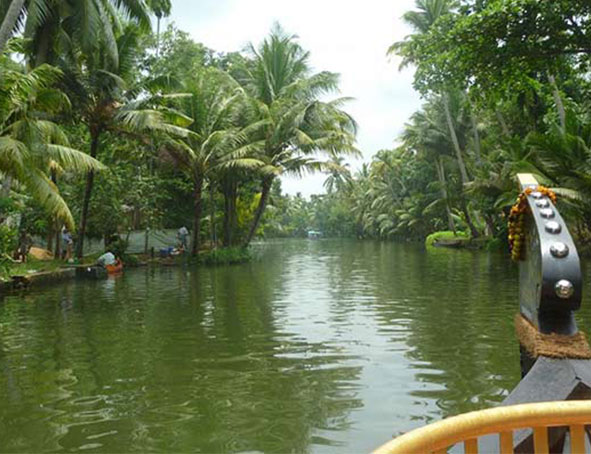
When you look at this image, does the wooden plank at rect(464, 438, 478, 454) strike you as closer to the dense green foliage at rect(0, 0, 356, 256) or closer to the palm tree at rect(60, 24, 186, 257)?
the dense green foliage at rect(0, 0, 356, 256)

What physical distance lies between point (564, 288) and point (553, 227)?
1.27 ft

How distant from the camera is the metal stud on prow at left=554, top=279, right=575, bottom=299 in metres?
2.67

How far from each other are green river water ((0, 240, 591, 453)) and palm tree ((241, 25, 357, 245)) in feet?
34.1

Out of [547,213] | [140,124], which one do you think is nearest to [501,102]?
[140,124]

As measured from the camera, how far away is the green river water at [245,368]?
3602 millimetres

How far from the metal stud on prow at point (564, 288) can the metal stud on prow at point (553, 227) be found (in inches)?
12.9

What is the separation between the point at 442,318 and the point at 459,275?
6.82m

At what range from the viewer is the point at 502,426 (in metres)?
1.48

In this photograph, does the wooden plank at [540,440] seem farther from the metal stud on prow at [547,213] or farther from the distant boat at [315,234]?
the distant boat at [315,234]

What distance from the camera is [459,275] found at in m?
14.3

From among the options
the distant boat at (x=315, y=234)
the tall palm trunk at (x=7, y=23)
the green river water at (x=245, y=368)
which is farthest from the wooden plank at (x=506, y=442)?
the distant boat at (x=315, y=234)

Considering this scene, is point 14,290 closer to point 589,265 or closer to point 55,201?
point 55,201

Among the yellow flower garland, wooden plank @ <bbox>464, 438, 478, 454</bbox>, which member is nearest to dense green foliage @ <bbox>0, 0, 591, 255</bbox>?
the yellow flower garland

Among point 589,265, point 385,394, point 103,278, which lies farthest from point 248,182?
point 385,394
